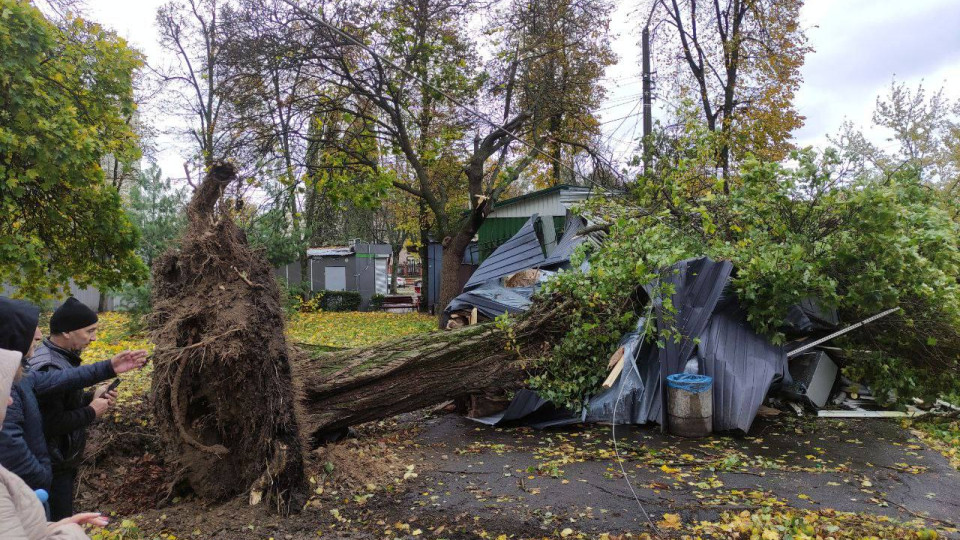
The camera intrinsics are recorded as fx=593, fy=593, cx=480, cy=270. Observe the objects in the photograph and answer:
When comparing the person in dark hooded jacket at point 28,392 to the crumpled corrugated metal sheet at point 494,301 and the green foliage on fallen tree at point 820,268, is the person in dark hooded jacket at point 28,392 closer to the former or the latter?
the green foliage on fallen tree at point 820,268

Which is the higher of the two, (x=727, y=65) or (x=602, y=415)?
(x=727, y=65)

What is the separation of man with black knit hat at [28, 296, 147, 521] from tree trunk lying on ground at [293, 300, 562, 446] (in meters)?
1.84

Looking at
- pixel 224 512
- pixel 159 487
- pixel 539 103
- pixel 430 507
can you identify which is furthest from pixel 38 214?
pixel 539 103

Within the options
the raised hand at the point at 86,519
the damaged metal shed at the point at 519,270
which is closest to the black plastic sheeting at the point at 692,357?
the damaged metal shed at the point at 519,270

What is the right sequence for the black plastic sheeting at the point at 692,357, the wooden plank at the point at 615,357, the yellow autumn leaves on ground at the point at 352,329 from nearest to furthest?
the black plastic sheeting at the point at 692,357 → the wooden plank at the point at 615,357 → the yellow autumn leaves on ground at the point at 352,329

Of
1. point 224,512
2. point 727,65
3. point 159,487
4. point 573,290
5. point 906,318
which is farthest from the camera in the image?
point 727,65

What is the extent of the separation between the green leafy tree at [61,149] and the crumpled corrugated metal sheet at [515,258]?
5.59m

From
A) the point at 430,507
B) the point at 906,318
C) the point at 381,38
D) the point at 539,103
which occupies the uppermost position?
the point at 381,38

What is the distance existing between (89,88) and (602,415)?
6.47 metres

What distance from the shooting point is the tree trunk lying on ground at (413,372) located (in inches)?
208

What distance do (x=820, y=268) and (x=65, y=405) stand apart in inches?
250

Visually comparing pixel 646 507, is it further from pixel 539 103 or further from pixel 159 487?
pixel 539 103

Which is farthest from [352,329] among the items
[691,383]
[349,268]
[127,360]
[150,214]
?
[127,360]

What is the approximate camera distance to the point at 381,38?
1323 centimetres
